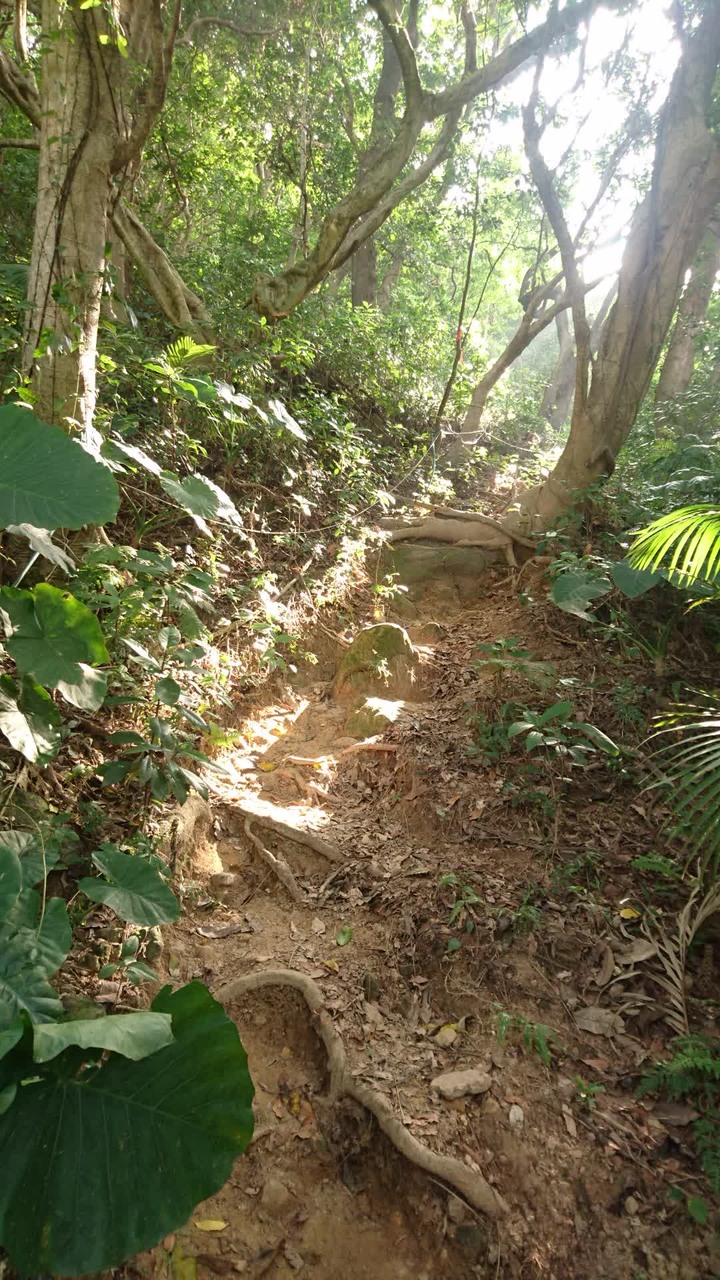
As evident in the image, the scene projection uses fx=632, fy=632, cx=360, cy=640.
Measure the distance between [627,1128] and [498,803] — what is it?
1.38 metres

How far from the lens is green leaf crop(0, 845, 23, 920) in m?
1.46

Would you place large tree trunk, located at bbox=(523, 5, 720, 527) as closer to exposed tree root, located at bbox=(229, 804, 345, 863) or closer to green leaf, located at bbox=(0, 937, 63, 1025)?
A: exposed tree root, located at bbox=(229, 804, 345, 863)

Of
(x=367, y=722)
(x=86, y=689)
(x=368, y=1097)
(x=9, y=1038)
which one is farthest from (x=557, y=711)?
(x=9, y=1038)

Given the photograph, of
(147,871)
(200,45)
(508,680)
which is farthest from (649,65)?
(147,871)

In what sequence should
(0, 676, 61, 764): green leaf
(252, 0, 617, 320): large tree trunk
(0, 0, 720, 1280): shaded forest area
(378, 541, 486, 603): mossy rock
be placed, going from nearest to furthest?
(0, 0, 720, 1280): shaded forest area
(0, 676, 61, 764): green leaf
(252, 0, 617, 320): large tree trunk
(378, 541, 486, 603): mossy rock

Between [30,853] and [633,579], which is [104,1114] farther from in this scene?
[633,579]

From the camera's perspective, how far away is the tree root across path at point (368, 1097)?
1.84m

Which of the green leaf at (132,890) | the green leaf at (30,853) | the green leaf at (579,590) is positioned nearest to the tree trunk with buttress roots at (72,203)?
the green leaf at (30,853)

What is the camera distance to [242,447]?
17.0 feet

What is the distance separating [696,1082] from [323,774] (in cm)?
219

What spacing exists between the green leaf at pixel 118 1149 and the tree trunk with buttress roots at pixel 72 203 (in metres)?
2.48

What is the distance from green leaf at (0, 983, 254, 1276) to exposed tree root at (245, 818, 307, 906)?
143cm

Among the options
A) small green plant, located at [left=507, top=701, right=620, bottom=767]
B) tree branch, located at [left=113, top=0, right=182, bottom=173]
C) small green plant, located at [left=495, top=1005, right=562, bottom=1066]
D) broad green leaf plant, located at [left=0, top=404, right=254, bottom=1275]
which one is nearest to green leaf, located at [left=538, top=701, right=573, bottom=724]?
small green plant, located at [left=507, top=701, right=620, bottom=767]

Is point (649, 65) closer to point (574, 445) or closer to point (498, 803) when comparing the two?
point (574, 445)
